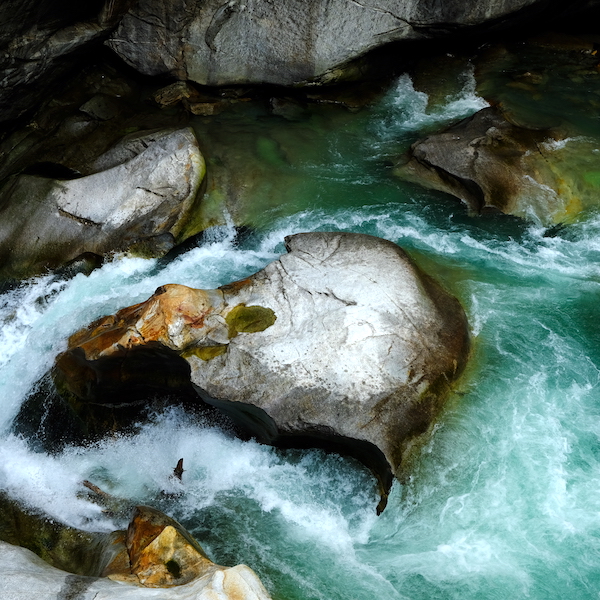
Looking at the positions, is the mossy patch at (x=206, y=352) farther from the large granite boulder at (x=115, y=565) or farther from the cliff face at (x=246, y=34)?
the cliff face at (x=246, y=34)

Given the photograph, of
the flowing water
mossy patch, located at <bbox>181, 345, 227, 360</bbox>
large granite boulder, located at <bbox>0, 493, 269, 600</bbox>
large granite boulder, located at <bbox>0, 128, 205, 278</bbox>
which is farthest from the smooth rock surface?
large granite boulder, located at <bbox>0, 128, 205, 278</bbox>

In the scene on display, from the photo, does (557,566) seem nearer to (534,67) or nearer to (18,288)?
(18,288)

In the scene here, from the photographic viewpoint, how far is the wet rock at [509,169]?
30.7 ft

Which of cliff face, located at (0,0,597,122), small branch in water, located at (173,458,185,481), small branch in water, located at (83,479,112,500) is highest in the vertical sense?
cliff face, located at (0,0,597,122)

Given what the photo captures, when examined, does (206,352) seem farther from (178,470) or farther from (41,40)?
(41,40)

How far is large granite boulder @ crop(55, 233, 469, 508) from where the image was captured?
6.78m

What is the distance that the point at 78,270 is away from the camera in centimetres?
948

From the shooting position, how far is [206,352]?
721 cm

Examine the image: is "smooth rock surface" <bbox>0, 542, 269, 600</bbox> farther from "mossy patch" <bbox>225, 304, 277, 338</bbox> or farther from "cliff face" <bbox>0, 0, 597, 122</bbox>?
"cliff face" <bbox>0, 0, 597, 122</bbox>

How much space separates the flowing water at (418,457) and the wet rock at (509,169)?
0.92 ft

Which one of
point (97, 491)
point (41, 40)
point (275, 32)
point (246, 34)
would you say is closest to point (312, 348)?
point (97, 491)

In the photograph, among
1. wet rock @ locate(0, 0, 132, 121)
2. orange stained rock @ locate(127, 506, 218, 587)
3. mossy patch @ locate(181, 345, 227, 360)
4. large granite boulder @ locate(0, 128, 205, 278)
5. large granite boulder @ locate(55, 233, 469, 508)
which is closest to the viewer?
orange stained rock @ locate(127, 506, 218, 587)

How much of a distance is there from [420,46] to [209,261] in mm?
6519

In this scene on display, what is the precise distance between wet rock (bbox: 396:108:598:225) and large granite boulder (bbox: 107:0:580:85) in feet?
8.30
